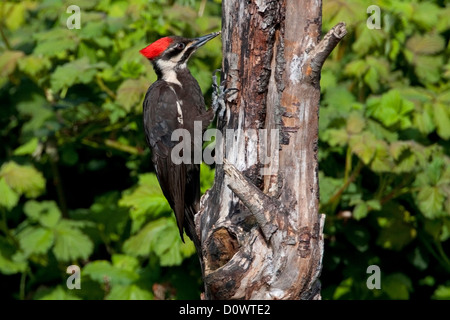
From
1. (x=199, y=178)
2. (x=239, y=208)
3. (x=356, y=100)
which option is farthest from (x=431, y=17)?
(x=239, y=208)

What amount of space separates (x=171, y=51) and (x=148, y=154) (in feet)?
3.71

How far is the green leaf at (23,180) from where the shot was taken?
492 centimetres

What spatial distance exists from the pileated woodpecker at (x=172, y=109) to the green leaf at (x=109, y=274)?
0.80 meters

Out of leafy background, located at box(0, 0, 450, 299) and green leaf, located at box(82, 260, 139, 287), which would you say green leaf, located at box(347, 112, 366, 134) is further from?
green leaf, located at box(82, 260, 139, 287)

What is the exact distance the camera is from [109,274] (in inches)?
195

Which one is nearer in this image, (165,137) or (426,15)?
(165,137)

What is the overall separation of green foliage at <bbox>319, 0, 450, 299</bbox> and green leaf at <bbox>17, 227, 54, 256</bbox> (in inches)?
75.0

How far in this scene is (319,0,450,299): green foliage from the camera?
458cm

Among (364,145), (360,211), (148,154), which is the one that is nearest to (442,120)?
(364,145)

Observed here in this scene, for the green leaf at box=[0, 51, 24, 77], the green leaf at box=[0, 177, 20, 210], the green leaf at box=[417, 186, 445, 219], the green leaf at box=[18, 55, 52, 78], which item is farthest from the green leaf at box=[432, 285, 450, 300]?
the green leaf at box=[0, 51, 24, 77]

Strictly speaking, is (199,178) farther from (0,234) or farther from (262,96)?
(0,234)

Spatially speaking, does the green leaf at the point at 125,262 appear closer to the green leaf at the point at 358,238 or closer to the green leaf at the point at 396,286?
the green leaf at the point at 358,238

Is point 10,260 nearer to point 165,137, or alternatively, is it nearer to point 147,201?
point 147,201

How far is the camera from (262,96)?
3.46 m
